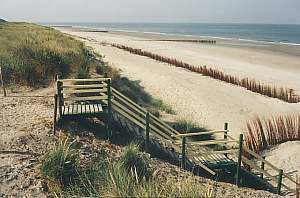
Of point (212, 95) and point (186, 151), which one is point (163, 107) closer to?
point (212, 95)

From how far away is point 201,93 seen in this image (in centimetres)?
1880

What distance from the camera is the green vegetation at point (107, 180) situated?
16.6ft

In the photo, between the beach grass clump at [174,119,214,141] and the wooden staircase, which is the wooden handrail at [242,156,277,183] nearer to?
the wooden staircase

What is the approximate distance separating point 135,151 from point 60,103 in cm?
304

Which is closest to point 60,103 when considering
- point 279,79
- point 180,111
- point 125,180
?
point 125,180

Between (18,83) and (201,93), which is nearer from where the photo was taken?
(18,83)

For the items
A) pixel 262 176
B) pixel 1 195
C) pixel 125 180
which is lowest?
pixel 262 176

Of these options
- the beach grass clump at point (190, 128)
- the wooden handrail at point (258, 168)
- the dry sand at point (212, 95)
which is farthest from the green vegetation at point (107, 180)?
the dry sand at point (212, 95)

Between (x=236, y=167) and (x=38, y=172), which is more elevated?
(x=38, y=172)

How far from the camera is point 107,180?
19.3 feet

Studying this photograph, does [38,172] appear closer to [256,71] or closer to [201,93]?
[201,93]

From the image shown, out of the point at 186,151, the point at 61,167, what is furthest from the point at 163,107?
the point at 61,167


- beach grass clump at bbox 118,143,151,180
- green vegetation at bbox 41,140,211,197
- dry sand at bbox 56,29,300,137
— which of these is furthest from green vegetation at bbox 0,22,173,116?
green vegetation at bbox 41,140,211,197

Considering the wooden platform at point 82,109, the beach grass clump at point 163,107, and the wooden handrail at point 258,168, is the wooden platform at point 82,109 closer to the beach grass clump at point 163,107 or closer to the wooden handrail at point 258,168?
the wooden handrail at point 258,168
